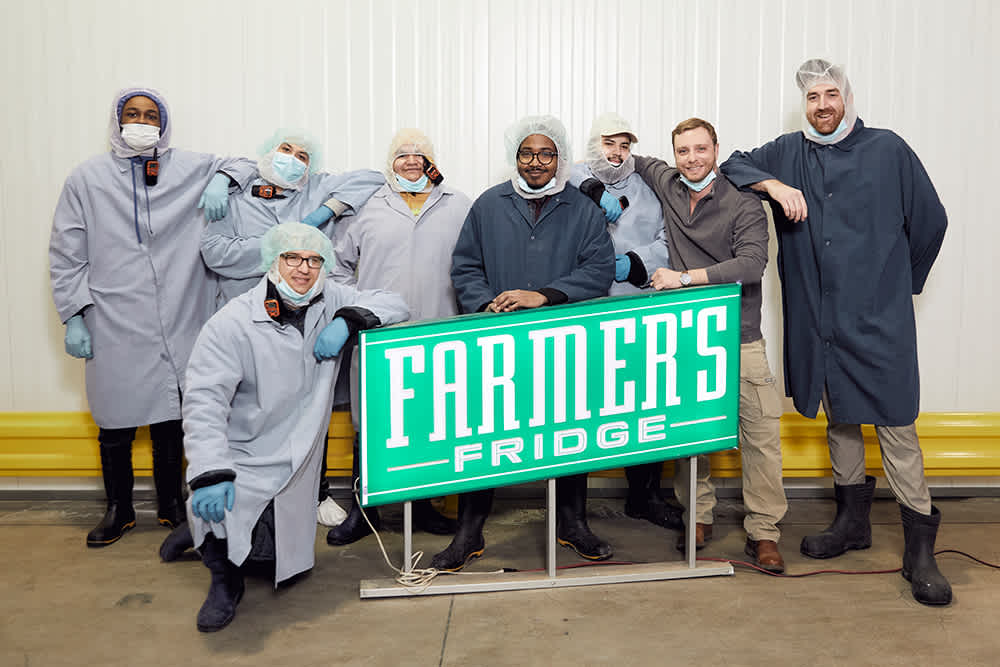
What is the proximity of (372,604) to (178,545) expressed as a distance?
3.16ft

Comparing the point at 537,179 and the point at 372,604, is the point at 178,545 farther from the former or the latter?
the point at 537,179

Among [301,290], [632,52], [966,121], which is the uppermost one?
[632,52]

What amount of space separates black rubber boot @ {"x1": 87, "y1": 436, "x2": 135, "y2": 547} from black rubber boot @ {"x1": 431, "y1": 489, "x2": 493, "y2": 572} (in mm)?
1508

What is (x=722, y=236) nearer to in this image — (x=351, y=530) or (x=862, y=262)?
(x=862, y=262)

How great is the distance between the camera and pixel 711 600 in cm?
325

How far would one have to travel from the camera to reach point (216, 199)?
3766mm

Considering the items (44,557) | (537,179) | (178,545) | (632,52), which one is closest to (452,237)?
(537,179)

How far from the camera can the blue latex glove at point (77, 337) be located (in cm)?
386

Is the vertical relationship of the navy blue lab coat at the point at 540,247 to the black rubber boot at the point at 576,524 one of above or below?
above

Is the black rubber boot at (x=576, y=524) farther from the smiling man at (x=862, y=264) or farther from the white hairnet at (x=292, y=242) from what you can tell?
the white hairnet at (x=292, y=242)

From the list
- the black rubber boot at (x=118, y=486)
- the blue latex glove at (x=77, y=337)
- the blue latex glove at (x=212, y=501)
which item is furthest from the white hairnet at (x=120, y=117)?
the blue latex glove at (x=212, y=501)

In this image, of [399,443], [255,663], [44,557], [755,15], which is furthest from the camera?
[755,15]

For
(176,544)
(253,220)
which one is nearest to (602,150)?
(253,220)

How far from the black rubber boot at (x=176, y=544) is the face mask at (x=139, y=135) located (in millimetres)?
1665
